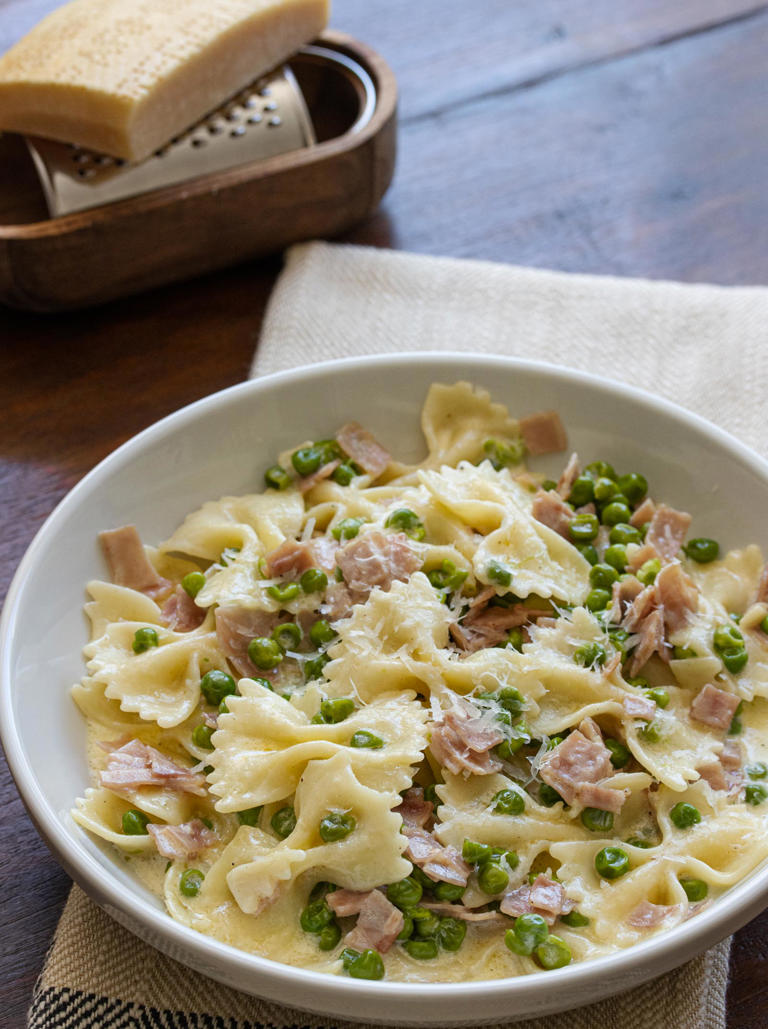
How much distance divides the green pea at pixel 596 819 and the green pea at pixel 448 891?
48 cm

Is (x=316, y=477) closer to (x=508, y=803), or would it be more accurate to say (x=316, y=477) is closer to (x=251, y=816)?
(x=251, y=816)

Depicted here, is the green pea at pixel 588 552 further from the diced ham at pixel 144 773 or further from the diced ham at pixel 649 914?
the diced ham at pixel 144 773

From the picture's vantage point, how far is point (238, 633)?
155 inches

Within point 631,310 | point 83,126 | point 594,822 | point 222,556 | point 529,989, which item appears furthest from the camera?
point 631,310

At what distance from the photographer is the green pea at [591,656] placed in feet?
12.3

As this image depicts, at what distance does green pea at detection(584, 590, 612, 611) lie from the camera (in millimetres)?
4000

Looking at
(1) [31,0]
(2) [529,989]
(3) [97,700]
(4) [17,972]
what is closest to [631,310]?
(3) [97,700]

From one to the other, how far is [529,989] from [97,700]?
1.83 metres

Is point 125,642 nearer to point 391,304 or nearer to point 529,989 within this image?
point 529,989

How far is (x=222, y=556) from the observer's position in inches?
167

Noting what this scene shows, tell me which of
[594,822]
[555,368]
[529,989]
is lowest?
[594,822]

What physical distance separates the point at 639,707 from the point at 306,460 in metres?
1.74

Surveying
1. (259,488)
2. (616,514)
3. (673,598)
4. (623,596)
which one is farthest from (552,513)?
(259,488)

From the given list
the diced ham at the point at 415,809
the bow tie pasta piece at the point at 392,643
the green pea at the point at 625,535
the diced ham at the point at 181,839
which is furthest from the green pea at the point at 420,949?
the green pea at the point at 625,535
